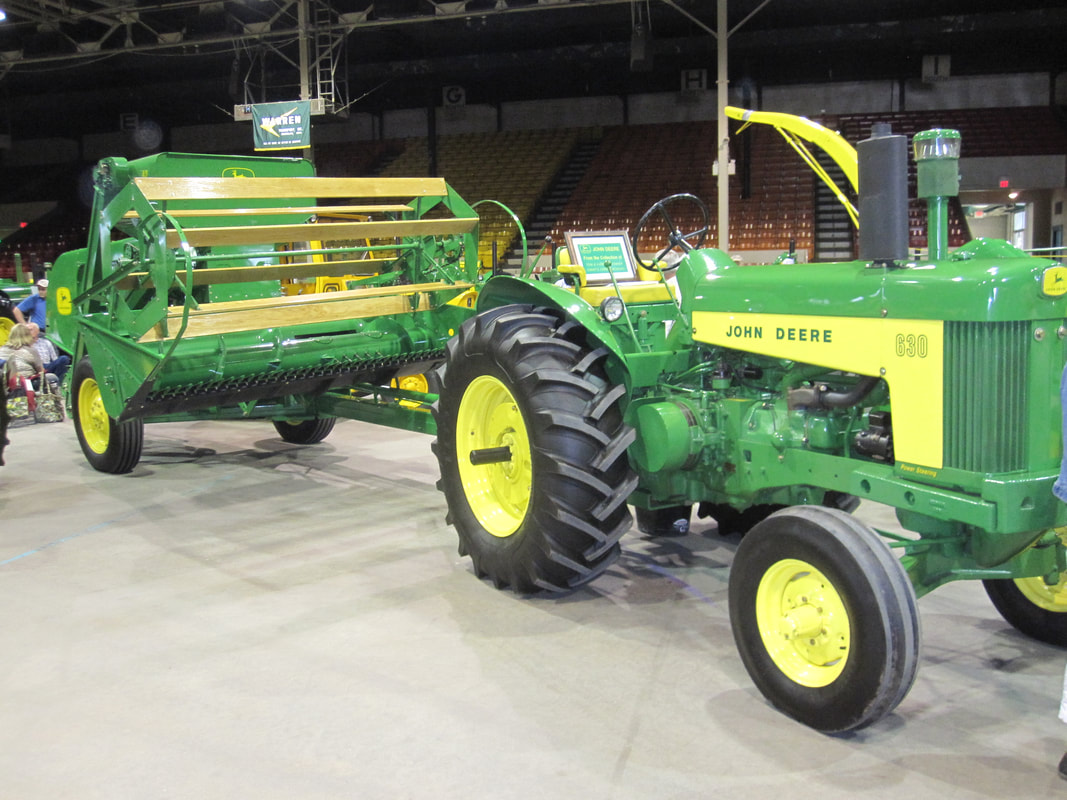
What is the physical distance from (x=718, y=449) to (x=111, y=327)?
3.34 m

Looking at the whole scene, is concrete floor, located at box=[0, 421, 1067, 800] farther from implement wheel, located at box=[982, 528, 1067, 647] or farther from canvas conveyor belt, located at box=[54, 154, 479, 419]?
canvas conveyor belt, located at box=[54, 154, 479, 419]

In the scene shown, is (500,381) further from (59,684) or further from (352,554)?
(59,684)

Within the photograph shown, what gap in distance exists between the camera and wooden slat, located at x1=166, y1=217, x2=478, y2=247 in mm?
4566

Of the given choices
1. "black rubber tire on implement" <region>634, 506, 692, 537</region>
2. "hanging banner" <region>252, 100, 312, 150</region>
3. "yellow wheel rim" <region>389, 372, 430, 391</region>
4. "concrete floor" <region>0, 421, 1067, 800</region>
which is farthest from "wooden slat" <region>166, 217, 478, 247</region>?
"hanging banner" <region>252, 100, 312, 150</region>

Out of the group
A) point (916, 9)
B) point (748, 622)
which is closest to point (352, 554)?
point (748, 622)

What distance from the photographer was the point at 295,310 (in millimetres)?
4957

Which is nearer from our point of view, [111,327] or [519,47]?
[111,327]

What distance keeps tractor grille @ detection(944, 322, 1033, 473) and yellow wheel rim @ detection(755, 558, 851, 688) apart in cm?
49

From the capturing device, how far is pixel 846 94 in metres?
18.7

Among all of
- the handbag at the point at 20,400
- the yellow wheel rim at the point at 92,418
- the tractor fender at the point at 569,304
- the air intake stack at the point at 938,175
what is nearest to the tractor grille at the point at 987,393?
the air intake stack at the point at 938,175

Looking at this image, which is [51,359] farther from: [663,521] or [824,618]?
[824,618]

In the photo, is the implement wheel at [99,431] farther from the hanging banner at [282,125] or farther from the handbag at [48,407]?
the hanging banner at [282,125]

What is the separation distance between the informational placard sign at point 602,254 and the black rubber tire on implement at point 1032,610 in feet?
6.31

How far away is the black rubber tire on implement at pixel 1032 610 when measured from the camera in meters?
3.06
